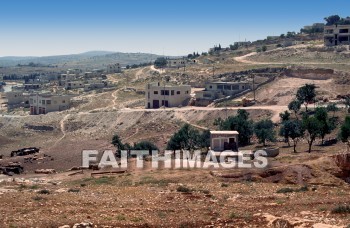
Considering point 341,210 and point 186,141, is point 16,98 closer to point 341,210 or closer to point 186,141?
point 186,141

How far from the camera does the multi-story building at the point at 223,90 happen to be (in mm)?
70844

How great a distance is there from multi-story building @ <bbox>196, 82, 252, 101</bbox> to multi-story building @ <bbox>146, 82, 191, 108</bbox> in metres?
2.04

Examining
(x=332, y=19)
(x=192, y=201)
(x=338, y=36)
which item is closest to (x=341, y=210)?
(x=192, y=201)

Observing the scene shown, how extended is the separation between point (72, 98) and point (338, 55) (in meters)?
45.5

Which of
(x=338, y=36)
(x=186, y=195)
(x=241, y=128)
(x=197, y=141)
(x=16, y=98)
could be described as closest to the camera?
(x=186, y=195)

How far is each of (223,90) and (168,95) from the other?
7.80m

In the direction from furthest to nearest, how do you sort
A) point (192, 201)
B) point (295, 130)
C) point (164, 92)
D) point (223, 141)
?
point (164, 92) < point (295, 130) < point (223, 141) < point (192, 201)

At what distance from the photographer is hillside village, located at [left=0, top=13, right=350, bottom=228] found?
17938mm

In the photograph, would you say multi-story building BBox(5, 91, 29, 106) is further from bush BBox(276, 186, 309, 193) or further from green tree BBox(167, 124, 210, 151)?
bush BBox(276, 186, 309, 193)

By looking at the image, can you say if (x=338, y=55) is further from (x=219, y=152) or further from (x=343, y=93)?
(x=219, y=152)

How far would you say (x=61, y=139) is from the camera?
64.6 metres

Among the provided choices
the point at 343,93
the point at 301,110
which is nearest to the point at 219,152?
the point at 301,110

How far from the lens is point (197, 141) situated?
1678 inches

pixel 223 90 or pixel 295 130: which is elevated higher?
pixel 223 90
